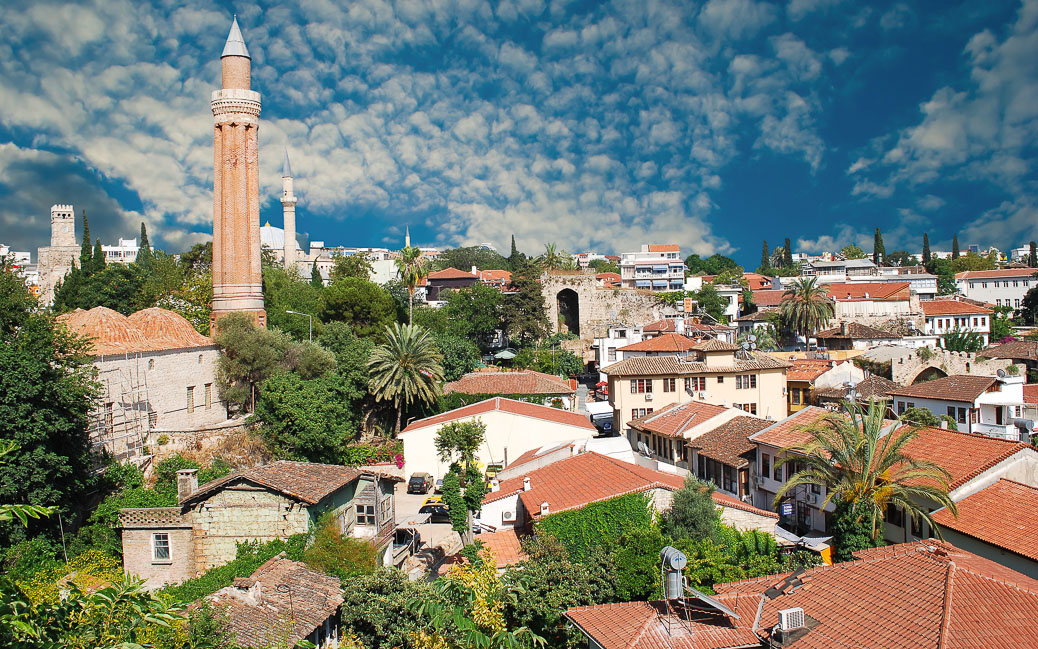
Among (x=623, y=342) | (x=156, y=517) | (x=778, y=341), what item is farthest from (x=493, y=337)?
(x=156, y=517)

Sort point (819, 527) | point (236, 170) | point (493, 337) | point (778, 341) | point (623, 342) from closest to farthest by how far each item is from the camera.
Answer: point (819, 527) → point (236, 170) → point (623, 342) → point (778, 341) → point (493, 337)

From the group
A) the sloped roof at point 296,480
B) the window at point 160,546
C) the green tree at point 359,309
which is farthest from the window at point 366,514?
the green tree at point 359,309

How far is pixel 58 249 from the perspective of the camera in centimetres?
8812

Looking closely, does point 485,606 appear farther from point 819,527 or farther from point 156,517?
point 819,527

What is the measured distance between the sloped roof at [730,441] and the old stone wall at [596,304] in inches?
1563

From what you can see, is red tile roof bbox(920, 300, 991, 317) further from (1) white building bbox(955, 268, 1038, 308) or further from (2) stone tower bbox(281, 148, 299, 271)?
(2) stone tower bbox(281, 148, 299, 271)

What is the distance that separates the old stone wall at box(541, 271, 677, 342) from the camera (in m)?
69.7

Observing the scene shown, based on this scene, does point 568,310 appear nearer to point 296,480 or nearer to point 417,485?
point 417,485

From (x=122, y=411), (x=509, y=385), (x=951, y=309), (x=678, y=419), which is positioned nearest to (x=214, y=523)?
(x=122, y=411)

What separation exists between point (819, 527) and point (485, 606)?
548 inches

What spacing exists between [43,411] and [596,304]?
53.6 m

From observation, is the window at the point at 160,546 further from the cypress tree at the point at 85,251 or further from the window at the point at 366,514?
the cypress tree at the point at 85,251

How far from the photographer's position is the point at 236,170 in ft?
125

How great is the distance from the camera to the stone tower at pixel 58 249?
8681 cm
